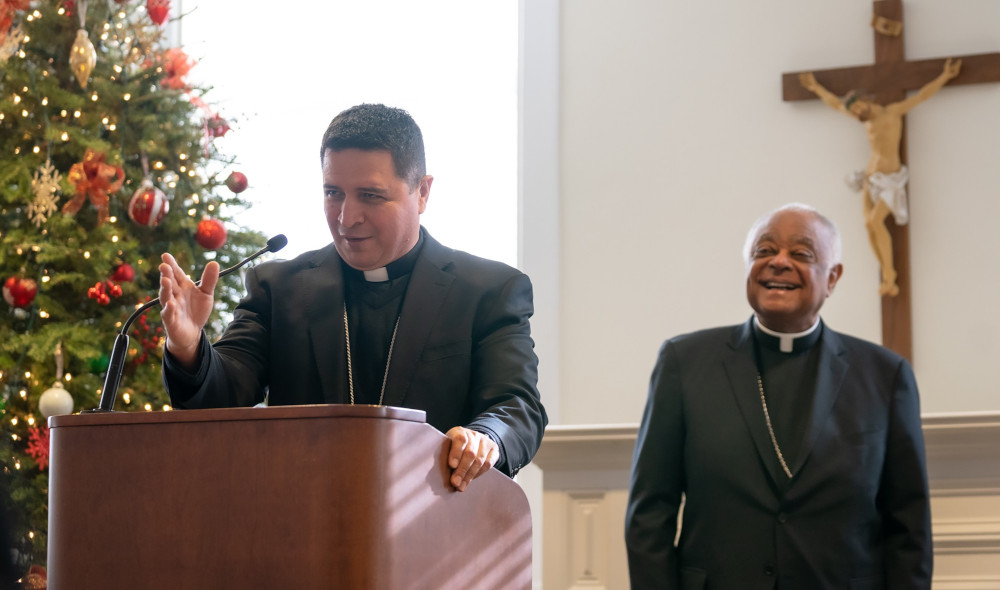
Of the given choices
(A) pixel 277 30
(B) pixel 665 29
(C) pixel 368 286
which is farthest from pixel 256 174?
(C) pixel 368 286

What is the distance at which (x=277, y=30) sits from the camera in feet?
22.4

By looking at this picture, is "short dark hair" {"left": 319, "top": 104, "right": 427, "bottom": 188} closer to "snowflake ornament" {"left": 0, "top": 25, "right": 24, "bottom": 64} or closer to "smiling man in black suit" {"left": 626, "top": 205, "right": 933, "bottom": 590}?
"smiling man in black suit" {"left": 626, "top": 205, "right": 933, "bottom": 590}

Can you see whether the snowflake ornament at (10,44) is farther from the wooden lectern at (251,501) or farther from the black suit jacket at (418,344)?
the wooden lectern at (251,501)

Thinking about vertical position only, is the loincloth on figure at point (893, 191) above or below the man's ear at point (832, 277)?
above

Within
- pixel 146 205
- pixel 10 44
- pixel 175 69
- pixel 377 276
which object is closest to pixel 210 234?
pixel 146 205

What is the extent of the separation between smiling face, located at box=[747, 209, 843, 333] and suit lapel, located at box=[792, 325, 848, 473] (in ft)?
0.30

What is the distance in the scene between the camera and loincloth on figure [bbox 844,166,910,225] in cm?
537

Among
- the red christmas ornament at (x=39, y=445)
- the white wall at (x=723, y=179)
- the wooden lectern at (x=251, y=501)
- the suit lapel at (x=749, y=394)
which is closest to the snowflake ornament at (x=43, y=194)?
the red christmas ornament at (x=39, y=445)

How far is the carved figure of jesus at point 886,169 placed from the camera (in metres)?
5.38

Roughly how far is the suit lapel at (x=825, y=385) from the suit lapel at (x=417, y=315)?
3.88ft

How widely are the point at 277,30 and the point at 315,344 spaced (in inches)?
194

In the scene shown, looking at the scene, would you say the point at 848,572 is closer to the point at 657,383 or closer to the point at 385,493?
the point at 657,383

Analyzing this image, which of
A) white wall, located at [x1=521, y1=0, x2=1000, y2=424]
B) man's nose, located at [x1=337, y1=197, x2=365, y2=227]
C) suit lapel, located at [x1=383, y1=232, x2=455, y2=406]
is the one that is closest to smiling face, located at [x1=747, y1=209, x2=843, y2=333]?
suit lapel, located at [x1=383, y1=232, x2=455, y2=406]

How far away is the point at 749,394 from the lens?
3180 millimetres
